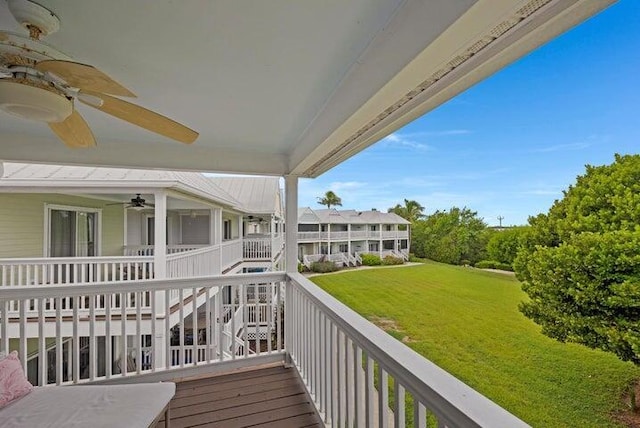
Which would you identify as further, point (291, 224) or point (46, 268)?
point (46, 268)

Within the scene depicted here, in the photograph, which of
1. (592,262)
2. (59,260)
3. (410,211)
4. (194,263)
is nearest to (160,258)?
(194,263)

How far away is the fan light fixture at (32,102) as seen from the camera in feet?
4.15

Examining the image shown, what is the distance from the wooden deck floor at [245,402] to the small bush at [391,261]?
1262 mm

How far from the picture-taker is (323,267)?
269cm

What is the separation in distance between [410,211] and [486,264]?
25.8 inches

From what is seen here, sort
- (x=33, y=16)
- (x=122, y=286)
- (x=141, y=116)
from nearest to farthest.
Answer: (x=33, y=16) → (x=141, y=116) → (x=122, y=286)

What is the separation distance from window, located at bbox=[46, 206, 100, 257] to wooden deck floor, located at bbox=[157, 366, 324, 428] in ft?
14.7

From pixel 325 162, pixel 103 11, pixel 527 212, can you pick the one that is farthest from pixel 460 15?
pixel 325 162

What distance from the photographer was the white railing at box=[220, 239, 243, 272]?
779cm

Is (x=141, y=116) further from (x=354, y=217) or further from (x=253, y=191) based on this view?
(x=253, y=191)

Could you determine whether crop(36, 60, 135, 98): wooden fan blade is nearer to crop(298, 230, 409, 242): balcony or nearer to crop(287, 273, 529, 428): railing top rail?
crop(287, 273, 529, 428): railing top rail

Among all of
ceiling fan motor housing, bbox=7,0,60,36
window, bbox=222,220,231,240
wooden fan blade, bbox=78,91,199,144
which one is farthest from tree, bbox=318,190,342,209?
window, bbox=222,220,231,240

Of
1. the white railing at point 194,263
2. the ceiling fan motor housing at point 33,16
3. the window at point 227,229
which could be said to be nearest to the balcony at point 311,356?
the white railing at point 194,263

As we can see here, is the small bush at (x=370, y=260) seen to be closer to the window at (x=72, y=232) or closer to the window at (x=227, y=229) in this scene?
the window at (x=72, y=232)
